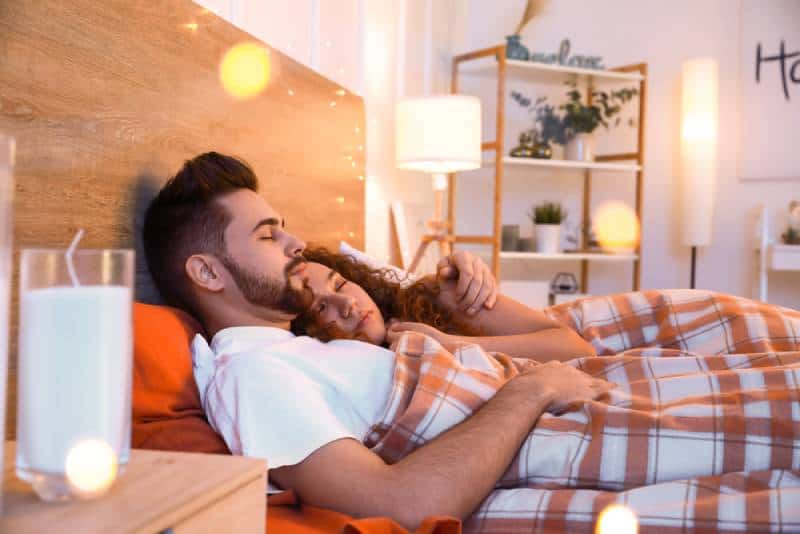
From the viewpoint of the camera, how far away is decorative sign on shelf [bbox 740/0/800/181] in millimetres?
4621

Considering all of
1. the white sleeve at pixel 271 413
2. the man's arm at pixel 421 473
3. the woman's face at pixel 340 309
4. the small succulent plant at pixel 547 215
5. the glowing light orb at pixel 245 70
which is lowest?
the man's arm at pixel 421 473

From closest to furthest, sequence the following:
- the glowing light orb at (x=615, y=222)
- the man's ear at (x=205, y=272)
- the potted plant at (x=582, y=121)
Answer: the man's ear at (x=205, y=272), the potted plant at (x=582, y=121), the glowing light orb at (x=615, y=222)

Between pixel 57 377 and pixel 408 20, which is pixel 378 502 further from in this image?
pixel 408 20

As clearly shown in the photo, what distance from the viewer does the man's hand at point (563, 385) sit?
122 cm

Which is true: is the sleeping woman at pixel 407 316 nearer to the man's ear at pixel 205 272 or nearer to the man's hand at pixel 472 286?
the man's hand at pixel 472 286

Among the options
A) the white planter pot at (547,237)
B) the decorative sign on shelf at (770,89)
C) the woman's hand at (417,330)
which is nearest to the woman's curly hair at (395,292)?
the woman's hand at (417,330)

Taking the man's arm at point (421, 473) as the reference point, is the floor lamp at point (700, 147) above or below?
above

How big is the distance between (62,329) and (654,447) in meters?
0.78

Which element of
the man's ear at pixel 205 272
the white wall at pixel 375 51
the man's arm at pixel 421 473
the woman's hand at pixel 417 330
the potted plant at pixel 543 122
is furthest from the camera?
the potted plant at pixel 543 122

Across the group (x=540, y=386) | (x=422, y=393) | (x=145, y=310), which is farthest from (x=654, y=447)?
(x=145, y=310)

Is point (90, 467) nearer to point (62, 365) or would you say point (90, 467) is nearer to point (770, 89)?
point (62, 365)

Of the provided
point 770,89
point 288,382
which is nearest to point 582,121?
point 770,89

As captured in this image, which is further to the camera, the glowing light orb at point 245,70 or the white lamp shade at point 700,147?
the white lamp shade at point 700,147

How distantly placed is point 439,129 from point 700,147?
77.0 inches
